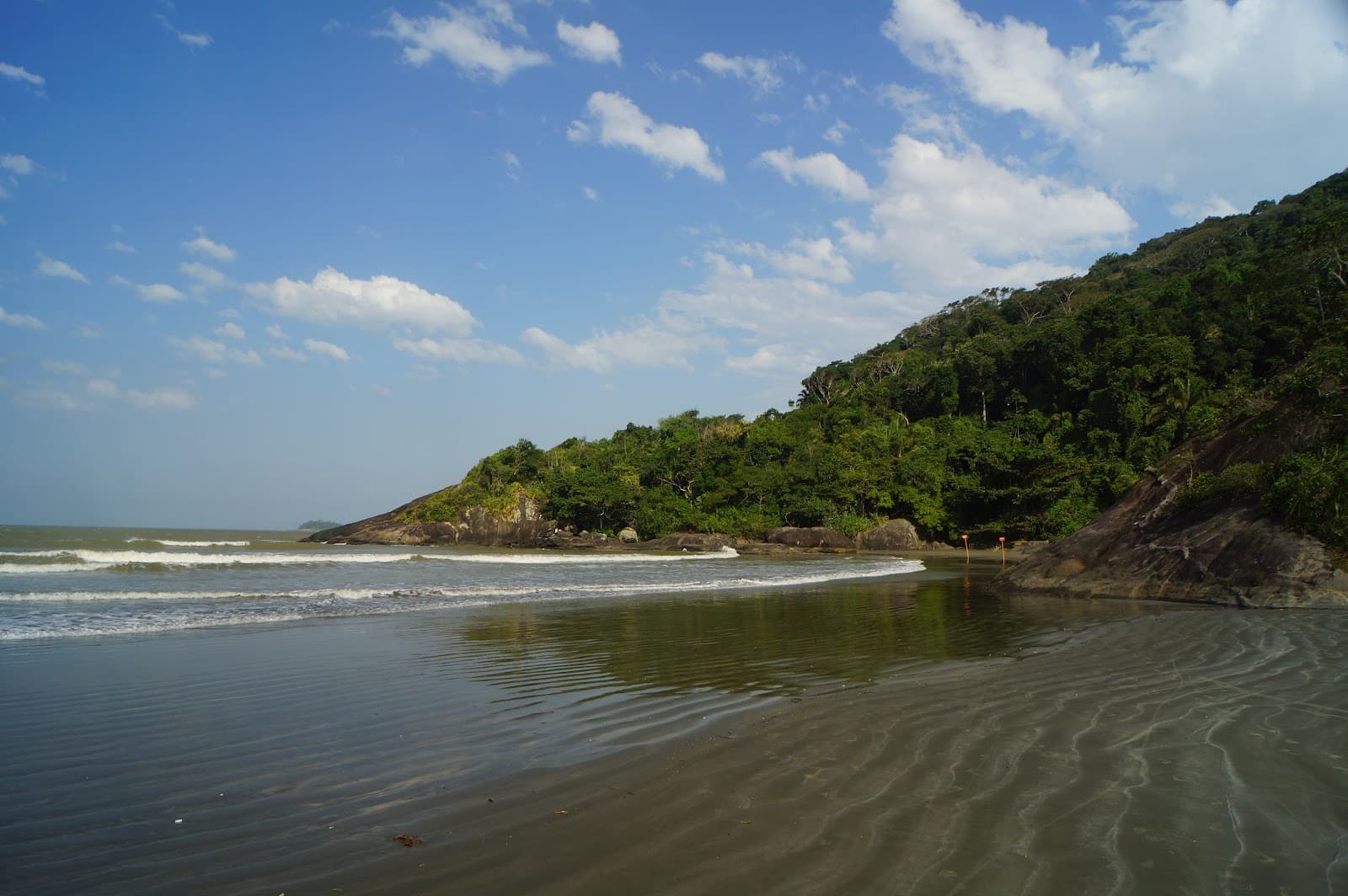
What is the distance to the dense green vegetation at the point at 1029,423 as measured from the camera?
2388cm

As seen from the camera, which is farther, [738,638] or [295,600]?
[295,600]

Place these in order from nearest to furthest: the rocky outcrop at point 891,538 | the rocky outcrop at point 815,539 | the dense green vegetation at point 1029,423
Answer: the dense green vegetation at point 1029,423 → the rocky outcrop at point 815,539 → the rocky outcrop at point 891,538

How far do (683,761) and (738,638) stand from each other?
6580mm

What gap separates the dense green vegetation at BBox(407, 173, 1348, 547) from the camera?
2388cm

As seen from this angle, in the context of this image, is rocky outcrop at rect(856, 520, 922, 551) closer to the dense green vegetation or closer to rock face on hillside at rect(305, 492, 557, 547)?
the dense green vegetation

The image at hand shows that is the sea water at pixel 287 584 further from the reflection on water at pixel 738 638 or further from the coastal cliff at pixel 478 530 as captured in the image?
the coastal cliff at pixel 478 530

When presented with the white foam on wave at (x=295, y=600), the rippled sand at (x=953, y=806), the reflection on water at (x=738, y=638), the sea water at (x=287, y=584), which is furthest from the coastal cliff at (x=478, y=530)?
the rippled sand at (x=953, y=806)

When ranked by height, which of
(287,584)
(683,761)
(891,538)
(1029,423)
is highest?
(1029,423)

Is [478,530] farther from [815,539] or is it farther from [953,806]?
[953,806]

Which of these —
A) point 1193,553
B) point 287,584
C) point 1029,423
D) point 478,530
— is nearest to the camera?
point 1193,553

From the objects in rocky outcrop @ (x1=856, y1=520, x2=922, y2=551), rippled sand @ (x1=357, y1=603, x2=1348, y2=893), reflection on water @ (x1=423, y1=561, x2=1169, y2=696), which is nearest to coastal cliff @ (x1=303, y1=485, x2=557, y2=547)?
rocky outcrop @ (x1=856, y1=520, x2=922, y2=551)

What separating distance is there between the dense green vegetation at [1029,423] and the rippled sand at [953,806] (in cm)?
1149

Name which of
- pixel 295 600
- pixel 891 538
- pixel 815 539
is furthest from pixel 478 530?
pixel 295 600

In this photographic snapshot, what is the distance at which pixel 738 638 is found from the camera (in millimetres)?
11492
